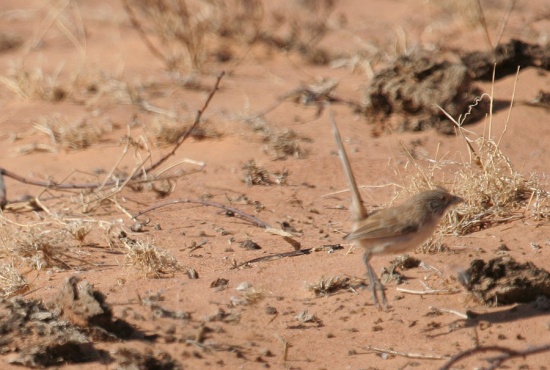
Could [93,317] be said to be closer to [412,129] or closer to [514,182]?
[514,182]

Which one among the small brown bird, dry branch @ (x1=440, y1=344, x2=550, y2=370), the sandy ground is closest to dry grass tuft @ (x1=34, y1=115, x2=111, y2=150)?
the sandy ground

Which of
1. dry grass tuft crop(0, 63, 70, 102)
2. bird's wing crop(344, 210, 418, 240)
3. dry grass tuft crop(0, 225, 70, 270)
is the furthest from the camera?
dry grass tuft crop(0, 63, 70, 102)

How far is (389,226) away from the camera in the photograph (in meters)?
4.75

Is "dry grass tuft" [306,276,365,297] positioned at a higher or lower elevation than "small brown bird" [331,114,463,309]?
lower

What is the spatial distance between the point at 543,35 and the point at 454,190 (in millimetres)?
5407

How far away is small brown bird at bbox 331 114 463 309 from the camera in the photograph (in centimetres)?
Answer: 474

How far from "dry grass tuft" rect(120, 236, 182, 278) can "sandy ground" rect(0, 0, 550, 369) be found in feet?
0.16

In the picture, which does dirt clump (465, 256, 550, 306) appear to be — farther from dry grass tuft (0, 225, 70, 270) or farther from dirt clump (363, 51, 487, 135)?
dirt clump (363, 51, 487, 135)

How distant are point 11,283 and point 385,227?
2.26m

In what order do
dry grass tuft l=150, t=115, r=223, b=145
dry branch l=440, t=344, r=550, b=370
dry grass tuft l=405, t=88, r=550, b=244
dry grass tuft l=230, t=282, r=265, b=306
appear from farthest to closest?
dry grass tuft l=150, t=115, r=223, b=145
dry grass tuft l=405, t=88, r=550, b=244
dry grass tuft l=230, t=282, r=265, b=306
dry branch l=440, t=344, r=550, b=370

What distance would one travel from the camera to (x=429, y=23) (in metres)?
12.8

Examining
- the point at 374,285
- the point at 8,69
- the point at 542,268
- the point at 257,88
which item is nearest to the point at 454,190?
the point at 542,268

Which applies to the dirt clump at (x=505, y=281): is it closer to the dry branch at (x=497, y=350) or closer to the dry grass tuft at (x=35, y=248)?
the dry branch at (x=497, y=350)

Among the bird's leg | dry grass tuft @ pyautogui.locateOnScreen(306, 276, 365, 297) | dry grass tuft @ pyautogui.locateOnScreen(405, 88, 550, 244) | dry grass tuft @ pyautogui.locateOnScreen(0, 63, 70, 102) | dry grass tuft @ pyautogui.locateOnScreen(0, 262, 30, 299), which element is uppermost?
dry grass tuft @ pyautogui.locateOnScreen(0, 63, 70, 102)
